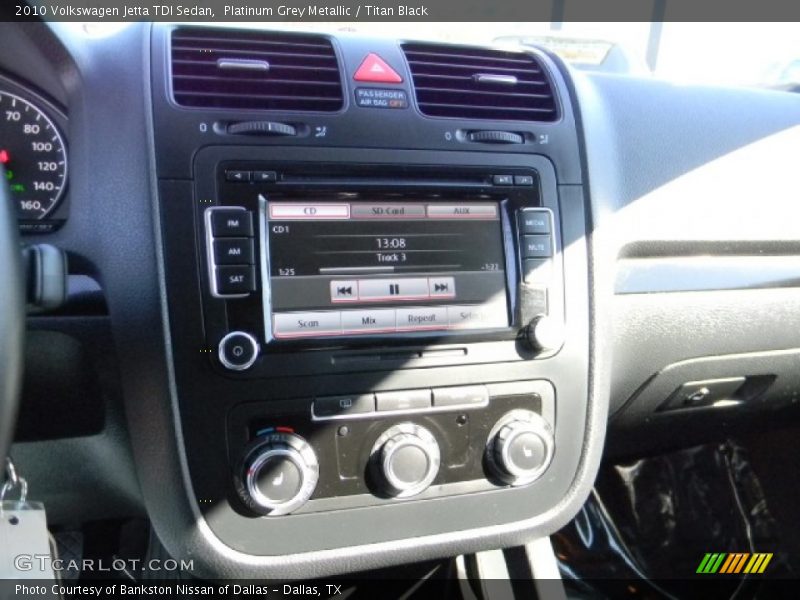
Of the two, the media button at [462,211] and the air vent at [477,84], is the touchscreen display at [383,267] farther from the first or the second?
the air vent at [477,84]

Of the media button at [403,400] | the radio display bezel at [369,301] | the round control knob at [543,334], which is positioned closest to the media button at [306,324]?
the radio display bezel at [369,301]

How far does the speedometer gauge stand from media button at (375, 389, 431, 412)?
0.49 meters

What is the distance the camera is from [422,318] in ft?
3.58

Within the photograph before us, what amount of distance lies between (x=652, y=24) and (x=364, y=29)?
812 mm

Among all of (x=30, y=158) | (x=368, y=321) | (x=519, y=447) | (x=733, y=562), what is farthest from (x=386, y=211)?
(x=733, y=562)

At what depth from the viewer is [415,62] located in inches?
46.2

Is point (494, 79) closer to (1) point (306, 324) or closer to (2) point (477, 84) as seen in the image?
(2) point (477, 84)

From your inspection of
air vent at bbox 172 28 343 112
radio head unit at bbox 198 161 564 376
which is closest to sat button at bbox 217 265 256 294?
radio head unit at bbox 198 161 564 376

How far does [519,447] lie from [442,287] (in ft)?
0.78

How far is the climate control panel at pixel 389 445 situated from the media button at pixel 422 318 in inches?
3.3

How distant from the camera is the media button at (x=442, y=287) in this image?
1100 millimetres

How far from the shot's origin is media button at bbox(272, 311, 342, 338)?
103 centimetres

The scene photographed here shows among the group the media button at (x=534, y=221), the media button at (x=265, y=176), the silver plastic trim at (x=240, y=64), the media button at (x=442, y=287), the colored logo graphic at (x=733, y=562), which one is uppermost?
the silver plastic trim at (x=240, y=64)

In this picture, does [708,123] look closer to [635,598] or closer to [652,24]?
[652,24]
